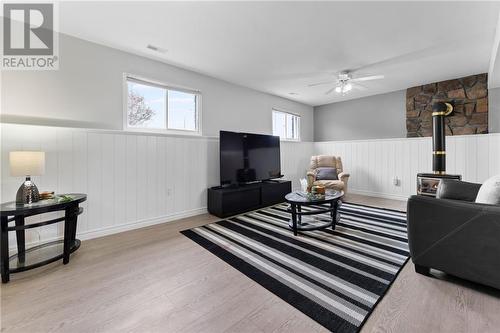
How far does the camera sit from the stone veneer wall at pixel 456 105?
156 inches

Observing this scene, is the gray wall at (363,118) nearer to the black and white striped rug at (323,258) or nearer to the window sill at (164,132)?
the black and white striped rug at (323,258)

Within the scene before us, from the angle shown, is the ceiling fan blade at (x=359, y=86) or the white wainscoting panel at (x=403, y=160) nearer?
the white wainscoting panel at (x=403, y=160)

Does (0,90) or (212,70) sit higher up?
(212,70)

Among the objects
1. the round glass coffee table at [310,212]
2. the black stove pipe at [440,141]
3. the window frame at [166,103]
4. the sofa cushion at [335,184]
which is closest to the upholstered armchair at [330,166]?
the sofa cushion at [335,184]

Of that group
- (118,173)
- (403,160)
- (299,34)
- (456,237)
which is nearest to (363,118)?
(403,160)

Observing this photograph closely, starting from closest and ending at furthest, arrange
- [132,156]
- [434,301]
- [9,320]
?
1. [9,320]
2. [434,301]
3. [132,156]

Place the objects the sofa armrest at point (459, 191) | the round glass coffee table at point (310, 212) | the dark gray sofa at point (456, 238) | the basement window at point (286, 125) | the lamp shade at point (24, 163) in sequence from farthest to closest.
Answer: the basement window at point (286, 125)
the round glass coffee table at point (310, 212)
the sofa armrest at point (459, 191)
the lamp shade at point (24, 163)
the dark gray sofa at point (456, 238)

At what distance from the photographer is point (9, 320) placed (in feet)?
4.55

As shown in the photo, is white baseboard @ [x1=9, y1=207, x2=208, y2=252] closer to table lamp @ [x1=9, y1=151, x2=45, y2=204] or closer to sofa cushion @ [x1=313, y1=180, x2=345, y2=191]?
table lamp @ [x1=9, y1=151, x2=45, y2=204]

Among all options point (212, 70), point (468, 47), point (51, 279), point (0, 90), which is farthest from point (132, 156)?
point (468, 47)

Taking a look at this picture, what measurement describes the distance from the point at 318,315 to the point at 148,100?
11.3 feet

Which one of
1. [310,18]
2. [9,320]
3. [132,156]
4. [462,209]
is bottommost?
[9,320]

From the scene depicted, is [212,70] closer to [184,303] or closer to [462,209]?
[184,303]

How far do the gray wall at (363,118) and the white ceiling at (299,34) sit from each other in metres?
1.16
